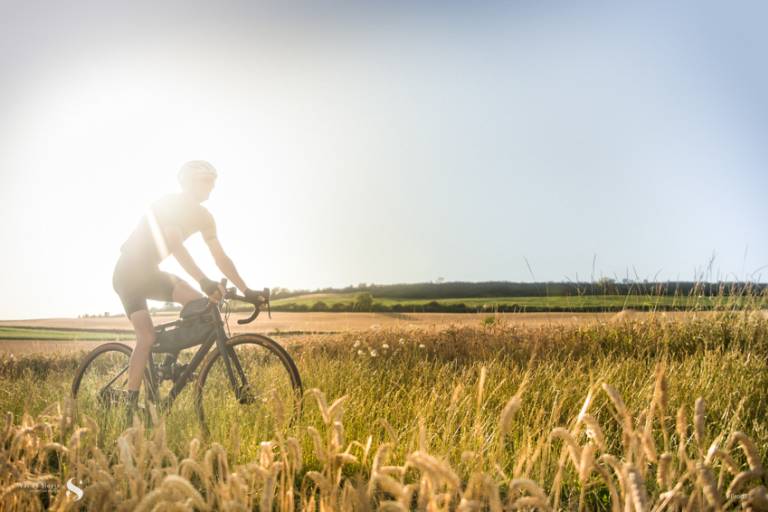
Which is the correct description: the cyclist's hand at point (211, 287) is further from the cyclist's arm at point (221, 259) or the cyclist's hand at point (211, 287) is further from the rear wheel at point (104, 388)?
the rear wheel at point (104, 388)

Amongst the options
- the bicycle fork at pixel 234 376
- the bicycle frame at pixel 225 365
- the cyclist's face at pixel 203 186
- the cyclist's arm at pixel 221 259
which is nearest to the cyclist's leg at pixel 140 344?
the bicycle frame at pixel 225 365

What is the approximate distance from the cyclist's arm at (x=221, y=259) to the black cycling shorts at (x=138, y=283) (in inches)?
21.7

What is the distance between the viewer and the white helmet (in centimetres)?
563

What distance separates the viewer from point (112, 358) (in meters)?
7.80

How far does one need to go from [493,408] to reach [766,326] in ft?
22.9

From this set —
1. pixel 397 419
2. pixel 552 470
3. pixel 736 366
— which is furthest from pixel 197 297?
pixel 736 366

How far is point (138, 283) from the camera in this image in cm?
591

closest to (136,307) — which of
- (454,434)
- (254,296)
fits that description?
(254,296)

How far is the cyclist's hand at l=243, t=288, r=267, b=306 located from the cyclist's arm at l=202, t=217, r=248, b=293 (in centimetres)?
4

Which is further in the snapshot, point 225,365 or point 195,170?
point 225,365

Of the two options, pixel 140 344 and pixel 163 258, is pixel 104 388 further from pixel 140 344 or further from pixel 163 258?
pixel 163 258

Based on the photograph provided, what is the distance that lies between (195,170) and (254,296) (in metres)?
1.19

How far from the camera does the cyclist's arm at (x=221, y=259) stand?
19.0 feet

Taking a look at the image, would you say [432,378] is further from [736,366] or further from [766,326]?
[766,326]
